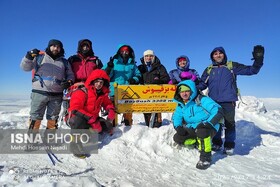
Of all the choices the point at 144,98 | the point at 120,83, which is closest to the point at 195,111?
the point at 144,98

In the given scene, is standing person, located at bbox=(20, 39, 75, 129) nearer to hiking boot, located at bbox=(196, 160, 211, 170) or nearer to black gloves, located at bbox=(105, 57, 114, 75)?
black gloves, located at bbox=(105, 57, 114, 75)

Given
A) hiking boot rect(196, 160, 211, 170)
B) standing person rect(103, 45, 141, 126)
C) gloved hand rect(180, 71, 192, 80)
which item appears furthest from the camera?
standing person rect(103, 45, 141, 126)

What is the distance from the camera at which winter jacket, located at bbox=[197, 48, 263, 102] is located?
5797 millimetres

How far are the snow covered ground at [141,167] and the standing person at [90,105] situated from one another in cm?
41

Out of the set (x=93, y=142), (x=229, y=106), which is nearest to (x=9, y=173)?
(x=93, y=142)

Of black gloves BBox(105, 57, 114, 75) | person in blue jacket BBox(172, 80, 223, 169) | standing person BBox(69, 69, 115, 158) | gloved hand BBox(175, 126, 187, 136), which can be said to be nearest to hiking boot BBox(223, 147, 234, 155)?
person in blue jacket BBox(172, 80, 223, 169)

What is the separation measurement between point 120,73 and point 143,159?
2.53m

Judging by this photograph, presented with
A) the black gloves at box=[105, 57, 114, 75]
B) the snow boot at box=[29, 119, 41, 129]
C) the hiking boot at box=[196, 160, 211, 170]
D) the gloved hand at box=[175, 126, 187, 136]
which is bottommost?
the hiking boot at box=[196, 160, 211, 170]

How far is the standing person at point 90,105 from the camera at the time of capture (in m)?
4.64

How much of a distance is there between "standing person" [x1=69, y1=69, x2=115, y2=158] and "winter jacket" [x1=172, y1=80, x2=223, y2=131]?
1.49 meters

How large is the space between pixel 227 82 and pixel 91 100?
3.27 metres

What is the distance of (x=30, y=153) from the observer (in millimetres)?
4516

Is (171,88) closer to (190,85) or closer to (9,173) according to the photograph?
(190,85)

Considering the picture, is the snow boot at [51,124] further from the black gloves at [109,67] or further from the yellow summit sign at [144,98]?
the black gloves at [109,67]
